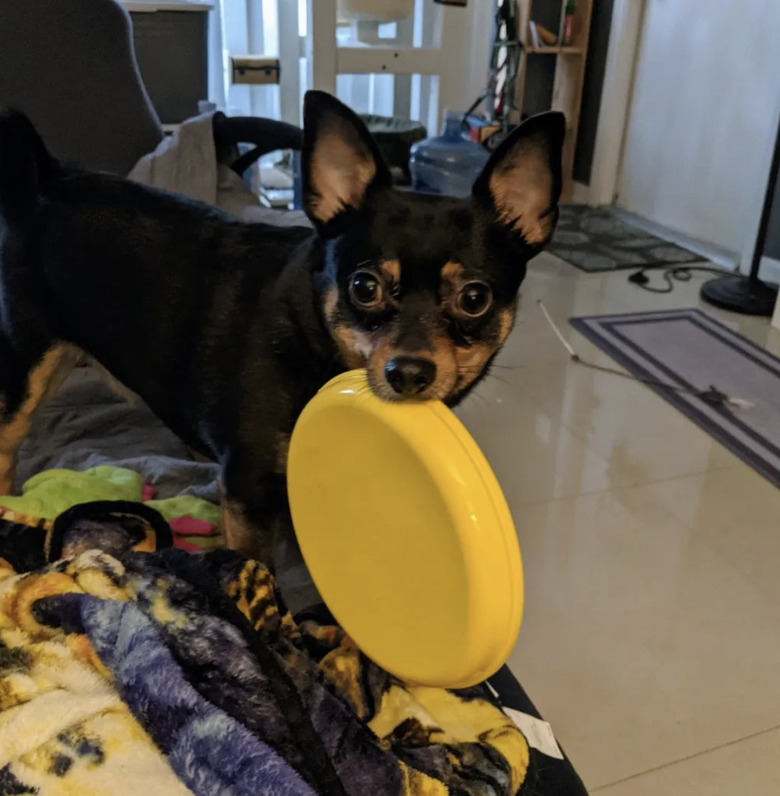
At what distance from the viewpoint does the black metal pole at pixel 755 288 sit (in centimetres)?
305

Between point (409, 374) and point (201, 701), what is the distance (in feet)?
1.50

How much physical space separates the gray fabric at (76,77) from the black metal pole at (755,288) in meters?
2.20

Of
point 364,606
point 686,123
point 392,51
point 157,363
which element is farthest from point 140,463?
point 686,123

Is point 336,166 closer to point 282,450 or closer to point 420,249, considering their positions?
point 420,249

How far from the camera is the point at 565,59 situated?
421 centimetres

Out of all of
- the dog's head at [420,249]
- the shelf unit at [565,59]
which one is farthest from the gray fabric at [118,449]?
the shelf unit at [565,59]

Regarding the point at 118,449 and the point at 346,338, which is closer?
the point at 346,338

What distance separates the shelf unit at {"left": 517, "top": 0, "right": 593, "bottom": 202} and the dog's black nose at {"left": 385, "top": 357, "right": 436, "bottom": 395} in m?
3.23

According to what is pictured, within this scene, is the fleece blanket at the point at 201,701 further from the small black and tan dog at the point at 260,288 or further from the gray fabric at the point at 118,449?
the gray fabric at the point at 118,449

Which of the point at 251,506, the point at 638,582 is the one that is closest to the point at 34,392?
the point at 251,506

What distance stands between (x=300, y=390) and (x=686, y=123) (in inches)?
127

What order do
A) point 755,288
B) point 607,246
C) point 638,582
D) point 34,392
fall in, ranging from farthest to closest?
point 607,246, point 755,288, point 638,582, point 34,392

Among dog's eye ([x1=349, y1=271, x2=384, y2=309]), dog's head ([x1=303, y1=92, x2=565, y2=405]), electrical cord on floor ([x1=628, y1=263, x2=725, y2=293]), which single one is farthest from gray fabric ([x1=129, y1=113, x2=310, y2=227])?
electrical cord on floor ([x1=628, y1=263, x2=725, y2=293])

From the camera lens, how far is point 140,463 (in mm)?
1776
